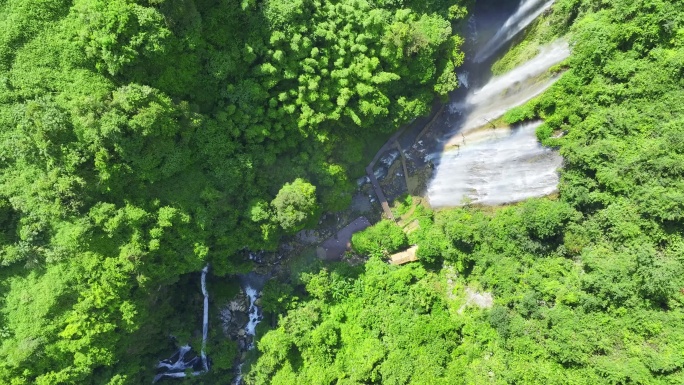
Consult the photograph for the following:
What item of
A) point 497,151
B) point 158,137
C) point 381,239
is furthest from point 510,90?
point 158,137

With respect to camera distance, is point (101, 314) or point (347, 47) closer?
point (101, 314)

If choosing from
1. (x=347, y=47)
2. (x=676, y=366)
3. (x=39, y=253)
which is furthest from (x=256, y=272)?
(x=676, y=366)

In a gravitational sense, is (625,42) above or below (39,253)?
below

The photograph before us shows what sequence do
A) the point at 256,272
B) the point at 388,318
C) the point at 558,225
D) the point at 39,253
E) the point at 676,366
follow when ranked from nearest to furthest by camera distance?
the point at 676,366, the point at 39,253, the point at 558,225, the point at 388,318, the point at 256,272

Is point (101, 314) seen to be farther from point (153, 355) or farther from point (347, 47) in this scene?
point (347, 47)

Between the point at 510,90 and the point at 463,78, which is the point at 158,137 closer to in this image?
the point at 463,78

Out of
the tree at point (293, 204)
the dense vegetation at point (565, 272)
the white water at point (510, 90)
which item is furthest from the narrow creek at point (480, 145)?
the tree at point (293, 204)

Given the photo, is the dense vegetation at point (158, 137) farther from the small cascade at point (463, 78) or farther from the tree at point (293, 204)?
the small cascade at point (463, 78)
